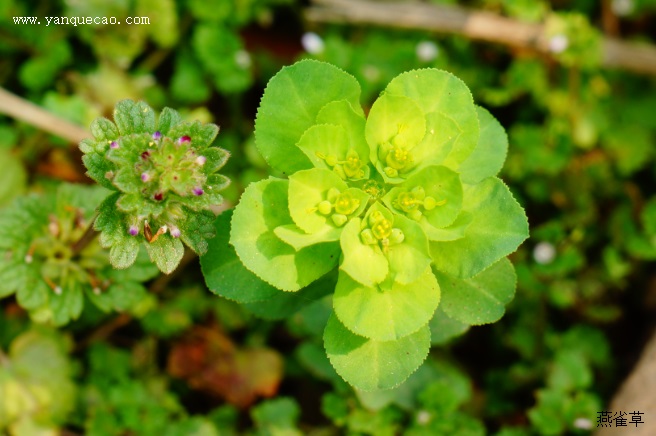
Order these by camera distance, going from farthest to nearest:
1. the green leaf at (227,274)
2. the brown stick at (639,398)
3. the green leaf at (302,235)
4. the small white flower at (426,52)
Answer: the small white flower at (426,52) → the brown stick at (639,398) → the green leaf at (227,274) → the green leaf at (302,235)

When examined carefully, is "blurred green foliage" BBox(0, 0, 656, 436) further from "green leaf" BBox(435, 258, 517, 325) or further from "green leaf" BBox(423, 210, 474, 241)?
"green leaf" BBox(423, 210, 474, 241)

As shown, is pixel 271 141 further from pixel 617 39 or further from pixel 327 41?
pixel 617 39

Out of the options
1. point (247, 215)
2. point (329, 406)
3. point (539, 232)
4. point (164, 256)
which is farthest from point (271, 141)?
point (539, 232)

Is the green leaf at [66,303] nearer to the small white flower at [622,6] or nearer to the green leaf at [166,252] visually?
the green leaf at [166,252]

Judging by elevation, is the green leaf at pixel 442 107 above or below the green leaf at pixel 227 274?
above

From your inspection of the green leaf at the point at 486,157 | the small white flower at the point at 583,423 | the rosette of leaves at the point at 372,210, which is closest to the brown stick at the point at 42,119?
the rosette of leaves at the point at 372,210

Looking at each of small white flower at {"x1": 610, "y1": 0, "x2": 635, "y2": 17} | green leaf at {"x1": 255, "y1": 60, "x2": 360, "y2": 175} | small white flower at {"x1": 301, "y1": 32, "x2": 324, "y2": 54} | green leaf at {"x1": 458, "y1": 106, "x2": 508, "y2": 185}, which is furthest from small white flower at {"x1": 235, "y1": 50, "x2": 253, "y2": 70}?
small white flower at {"x1": 610, "y1": 0, "x2": 635, "y2": 17}

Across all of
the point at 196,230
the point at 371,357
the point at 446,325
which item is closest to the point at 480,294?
the point at 446,325
